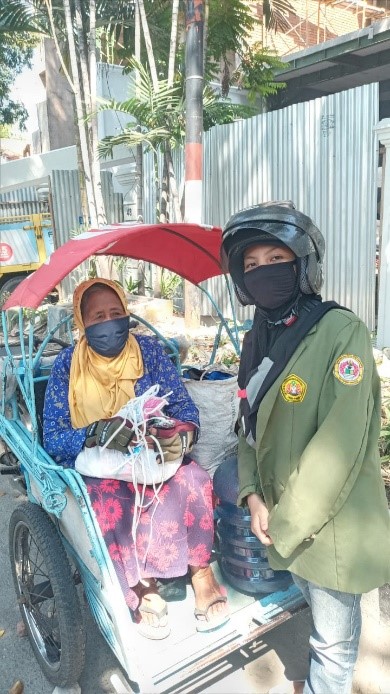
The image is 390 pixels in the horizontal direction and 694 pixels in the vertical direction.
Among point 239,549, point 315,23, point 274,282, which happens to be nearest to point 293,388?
point 274,282

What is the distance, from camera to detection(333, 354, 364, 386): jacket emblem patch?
4.61ft

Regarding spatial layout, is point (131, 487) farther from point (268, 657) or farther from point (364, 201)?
point (364, 201)

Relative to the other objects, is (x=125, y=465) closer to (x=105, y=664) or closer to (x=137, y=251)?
(x=105, y=664)

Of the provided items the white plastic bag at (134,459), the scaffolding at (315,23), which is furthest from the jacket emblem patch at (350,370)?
the scaffolding at (315,23)

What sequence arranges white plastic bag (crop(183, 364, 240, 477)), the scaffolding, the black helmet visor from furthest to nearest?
the scaffolding
white plastic bag (crop(183, 364, 240, 477))
the black helmet visor

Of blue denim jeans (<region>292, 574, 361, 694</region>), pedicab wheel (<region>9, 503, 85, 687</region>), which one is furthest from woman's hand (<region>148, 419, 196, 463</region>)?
blue denim jeans (<region>292, 574, 361, 694</region>)

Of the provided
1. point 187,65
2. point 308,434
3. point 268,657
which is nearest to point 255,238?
point 308,434

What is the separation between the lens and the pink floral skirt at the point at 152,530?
7.34 ft

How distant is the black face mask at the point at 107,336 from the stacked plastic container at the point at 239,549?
79 centimetres

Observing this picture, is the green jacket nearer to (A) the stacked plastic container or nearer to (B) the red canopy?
(A) the stacked plastic container

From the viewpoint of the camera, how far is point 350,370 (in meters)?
1.41

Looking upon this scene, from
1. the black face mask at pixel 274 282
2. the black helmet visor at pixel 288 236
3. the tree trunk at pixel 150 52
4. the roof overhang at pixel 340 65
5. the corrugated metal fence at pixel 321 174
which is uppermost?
the roof overhang at pixel 340 65

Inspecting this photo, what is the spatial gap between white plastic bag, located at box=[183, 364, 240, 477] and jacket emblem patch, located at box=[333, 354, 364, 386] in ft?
4.43

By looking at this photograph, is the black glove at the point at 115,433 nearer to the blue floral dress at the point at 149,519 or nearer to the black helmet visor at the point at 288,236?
the blue floral dress at the point at 149,519
